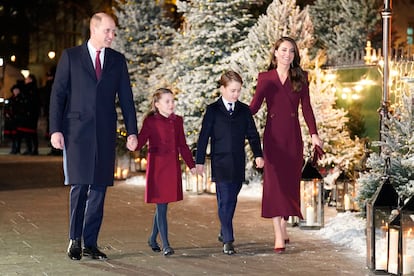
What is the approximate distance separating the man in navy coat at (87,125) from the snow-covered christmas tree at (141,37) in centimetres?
1101

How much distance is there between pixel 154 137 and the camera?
9.84 m

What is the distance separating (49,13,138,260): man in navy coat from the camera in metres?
9.19

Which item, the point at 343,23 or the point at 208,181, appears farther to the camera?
the point at 343,23

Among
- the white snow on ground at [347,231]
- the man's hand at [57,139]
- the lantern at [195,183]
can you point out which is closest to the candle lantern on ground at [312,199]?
the white snow on ground at [347,231]

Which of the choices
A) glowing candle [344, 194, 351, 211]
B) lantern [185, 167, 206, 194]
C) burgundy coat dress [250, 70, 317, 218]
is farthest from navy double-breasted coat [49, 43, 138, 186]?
lantern [185, 167, 206, 194]

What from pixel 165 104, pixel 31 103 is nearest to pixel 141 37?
pixel 31 103

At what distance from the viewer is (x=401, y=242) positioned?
8031 mm

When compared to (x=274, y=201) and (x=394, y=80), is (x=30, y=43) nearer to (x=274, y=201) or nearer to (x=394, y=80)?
(x=394, y=80)

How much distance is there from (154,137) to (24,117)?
15.5 m

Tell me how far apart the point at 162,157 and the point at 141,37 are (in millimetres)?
11248

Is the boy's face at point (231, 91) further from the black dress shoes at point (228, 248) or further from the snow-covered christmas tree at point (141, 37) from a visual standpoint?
the snow-covered christmas tree at point (141, 37)

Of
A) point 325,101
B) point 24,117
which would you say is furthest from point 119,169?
point 24,117

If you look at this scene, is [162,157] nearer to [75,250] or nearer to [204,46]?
[75,250]

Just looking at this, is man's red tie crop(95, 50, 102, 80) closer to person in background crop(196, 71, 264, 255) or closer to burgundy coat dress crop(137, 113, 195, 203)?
burgundy coat dress crop(137, 113, 195, 203)
